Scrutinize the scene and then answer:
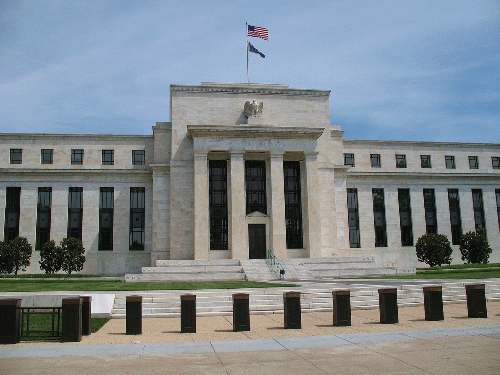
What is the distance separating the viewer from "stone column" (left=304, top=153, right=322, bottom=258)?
47.5 metres

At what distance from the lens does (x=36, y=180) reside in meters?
51.5

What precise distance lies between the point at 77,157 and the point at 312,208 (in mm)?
25785

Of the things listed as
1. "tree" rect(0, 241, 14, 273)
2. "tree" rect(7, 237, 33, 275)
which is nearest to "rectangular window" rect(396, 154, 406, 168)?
"tree" rect(7, 237, 33, 275)

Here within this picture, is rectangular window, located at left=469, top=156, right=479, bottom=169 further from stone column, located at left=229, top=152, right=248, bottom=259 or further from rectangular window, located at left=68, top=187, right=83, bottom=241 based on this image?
rectangular window, located at left=68, top=187, right=83, bottom=241

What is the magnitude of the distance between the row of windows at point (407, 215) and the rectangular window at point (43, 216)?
32.3m

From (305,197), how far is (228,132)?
9.92 m

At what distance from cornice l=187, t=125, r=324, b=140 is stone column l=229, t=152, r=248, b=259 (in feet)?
6.71

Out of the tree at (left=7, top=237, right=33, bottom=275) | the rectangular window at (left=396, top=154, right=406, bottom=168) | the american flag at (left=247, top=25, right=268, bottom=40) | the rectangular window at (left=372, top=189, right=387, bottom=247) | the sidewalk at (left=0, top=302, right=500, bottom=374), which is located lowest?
the sidewalk at (left=0, top=302, right=500, bottom=374)

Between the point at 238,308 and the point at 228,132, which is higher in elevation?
the point at 228,132

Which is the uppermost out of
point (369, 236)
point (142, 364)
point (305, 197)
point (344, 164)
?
point (344, 164)

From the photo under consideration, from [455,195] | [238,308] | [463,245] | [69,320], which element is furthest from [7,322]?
[455,195]

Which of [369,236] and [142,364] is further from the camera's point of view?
[369,236]

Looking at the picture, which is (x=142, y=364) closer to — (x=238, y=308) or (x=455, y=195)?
(x=238, y=308)

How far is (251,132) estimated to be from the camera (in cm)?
4759
